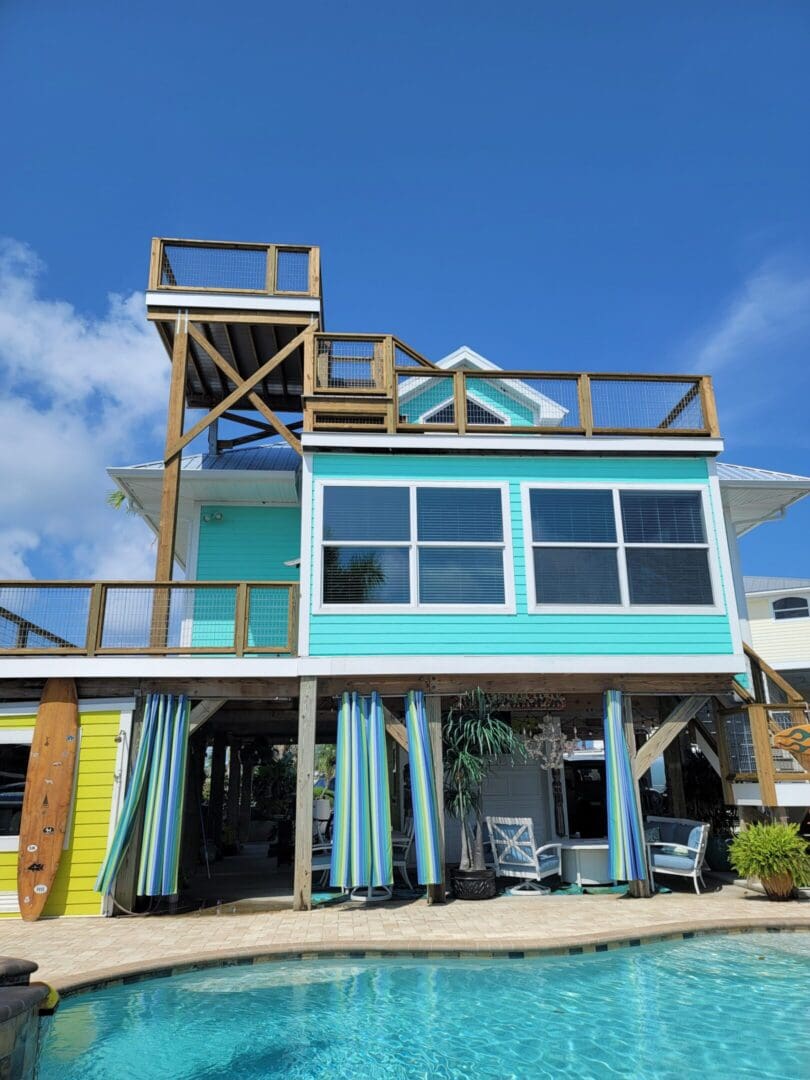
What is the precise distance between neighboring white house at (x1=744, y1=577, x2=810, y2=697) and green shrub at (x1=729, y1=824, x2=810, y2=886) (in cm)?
1090

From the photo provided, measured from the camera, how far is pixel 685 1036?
4688mm

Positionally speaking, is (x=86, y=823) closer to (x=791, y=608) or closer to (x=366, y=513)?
(x=366, y=513)

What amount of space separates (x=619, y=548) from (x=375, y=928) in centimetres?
540

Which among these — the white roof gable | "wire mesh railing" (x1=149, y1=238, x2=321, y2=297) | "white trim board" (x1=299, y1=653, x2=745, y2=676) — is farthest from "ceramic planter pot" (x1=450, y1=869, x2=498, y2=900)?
"wire mesh railing" (x1=149, y1=238, x2=321, y2=297)

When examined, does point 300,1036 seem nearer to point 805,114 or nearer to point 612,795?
point 612,795

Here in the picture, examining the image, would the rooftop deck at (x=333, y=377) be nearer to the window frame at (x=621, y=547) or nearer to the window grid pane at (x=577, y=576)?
the window frame at (x=621, y=547)

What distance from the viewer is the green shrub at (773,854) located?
8.45 metres

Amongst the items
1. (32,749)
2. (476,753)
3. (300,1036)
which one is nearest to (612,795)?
(476,753)

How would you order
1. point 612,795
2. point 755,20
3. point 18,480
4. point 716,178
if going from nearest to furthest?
point 612,795
point 755,20
point 716,178
point 18,480

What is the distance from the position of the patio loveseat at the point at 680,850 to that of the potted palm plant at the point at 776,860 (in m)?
0.53

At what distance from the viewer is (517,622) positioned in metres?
9.10

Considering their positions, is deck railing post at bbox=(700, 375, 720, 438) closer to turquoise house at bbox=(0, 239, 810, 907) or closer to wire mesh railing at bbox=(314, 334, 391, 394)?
turquoise house at bbox=(0, 239, 810, 907)

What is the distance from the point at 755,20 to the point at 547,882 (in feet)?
45.8

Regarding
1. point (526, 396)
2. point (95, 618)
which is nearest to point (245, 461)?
point (95, 618)
